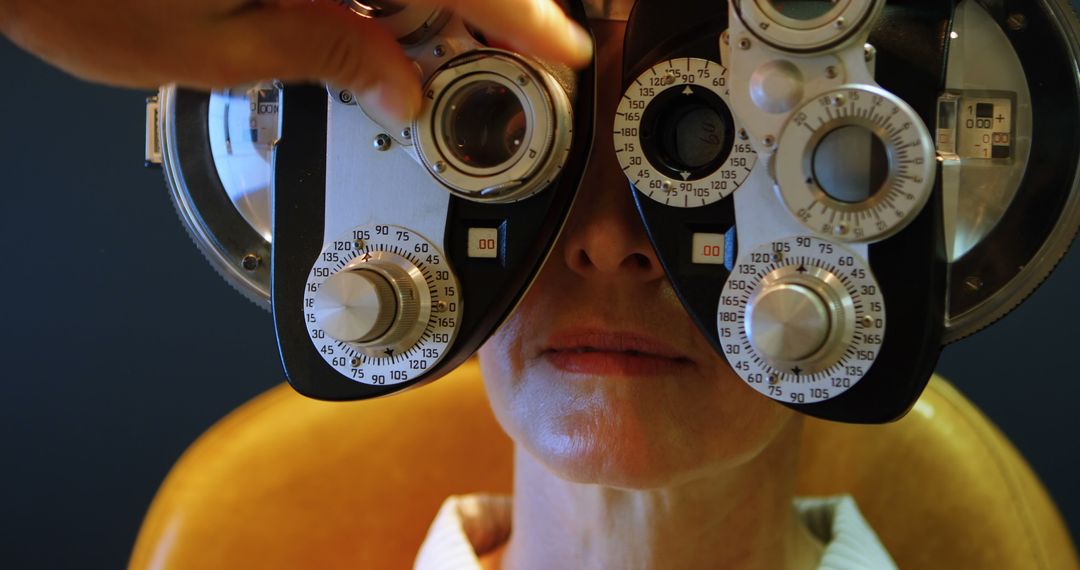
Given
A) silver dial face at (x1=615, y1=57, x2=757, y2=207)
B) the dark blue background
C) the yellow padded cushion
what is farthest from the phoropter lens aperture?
the dark blue background

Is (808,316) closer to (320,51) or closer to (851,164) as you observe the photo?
(851,164)

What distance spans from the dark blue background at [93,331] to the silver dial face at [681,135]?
37.2 inches

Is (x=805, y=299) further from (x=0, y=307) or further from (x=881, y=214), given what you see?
(x=0, y=307)

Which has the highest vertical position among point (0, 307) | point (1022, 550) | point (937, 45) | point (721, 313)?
point (937, 45)

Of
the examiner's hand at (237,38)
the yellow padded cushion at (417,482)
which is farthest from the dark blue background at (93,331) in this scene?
the examiner's hand at (237,38)

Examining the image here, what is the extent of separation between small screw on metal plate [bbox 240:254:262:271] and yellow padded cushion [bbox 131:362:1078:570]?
13.4 inches

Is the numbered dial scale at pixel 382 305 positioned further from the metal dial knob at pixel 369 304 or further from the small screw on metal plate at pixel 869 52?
the small screw on metal plate at pixel 869 52

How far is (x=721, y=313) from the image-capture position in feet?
1.46

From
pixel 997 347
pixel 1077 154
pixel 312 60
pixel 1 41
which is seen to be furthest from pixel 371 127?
pixel 1 41

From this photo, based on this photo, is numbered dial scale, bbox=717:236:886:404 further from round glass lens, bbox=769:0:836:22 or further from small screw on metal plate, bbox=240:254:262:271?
small screw on metal plate, bbox=240:254:262:271

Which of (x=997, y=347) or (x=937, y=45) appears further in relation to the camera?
(x=997, y=347)

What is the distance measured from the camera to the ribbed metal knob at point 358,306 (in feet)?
1.49

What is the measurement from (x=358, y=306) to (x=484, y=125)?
10 cm

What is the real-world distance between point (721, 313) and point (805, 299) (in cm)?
4
